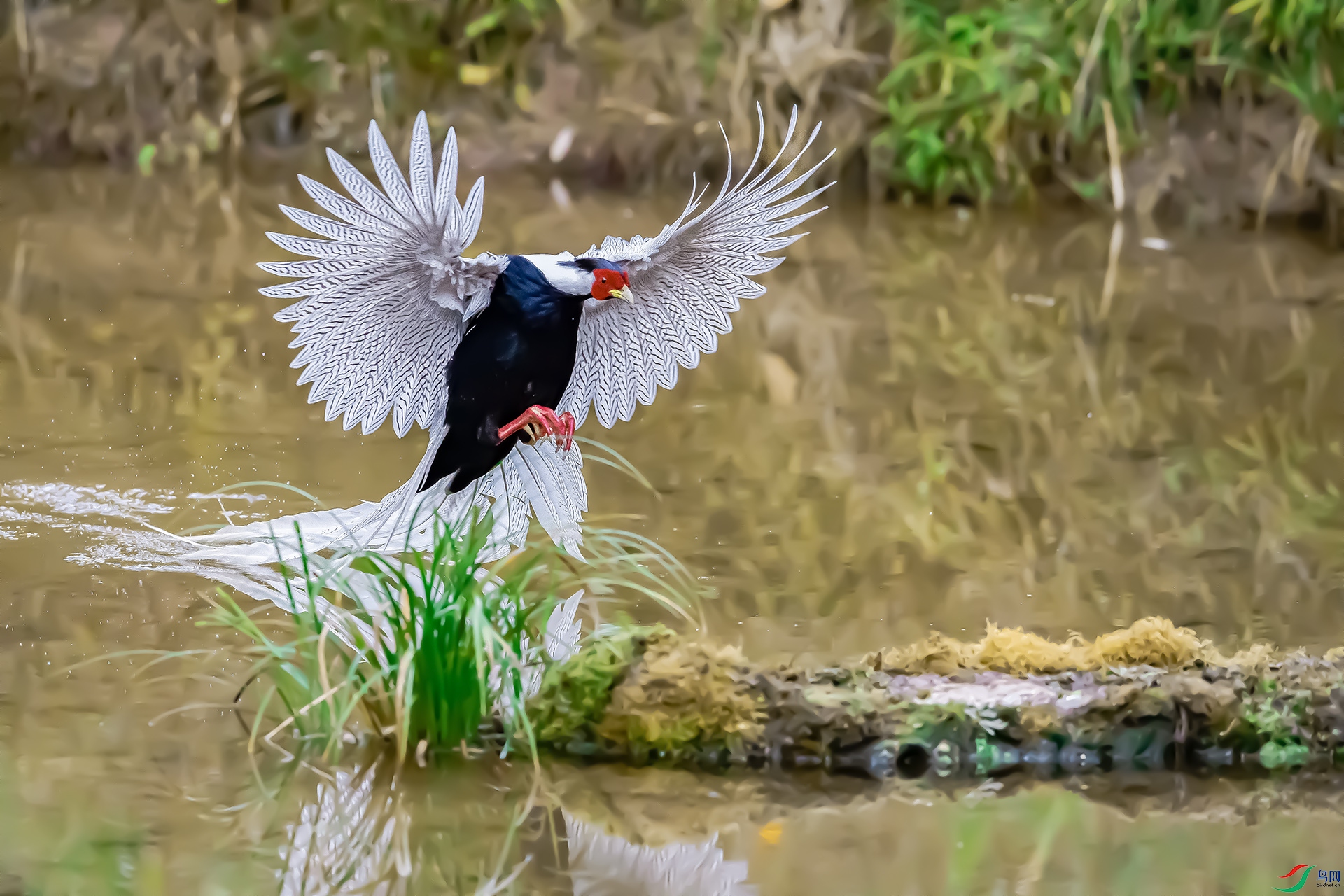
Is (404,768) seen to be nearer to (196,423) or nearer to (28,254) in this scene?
(196,423)

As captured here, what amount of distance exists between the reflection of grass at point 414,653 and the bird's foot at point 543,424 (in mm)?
165

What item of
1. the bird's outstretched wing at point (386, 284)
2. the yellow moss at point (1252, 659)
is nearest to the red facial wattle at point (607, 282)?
the bird's outstretched wing at point (386, 284)

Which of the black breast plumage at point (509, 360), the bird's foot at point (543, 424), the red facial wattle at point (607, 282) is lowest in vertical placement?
the bird's foot at point (543, 424)

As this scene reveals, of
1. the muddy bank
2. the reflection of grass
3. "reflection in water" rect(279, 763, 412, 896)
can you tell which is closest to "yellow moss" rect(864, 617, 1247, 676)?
the reflection of grass

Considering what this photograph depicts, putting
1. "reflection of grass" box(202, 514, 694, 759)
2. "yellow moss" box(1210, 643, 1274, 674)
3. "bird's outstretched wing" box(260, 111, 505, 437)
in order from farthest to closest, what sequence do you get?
"yellow moss" box(1210, 643, 1274, 674) → "reflection of grass" box(202, 514, 694, 759) → "bird's outstretched wing" box(260, 111, 505, 437)

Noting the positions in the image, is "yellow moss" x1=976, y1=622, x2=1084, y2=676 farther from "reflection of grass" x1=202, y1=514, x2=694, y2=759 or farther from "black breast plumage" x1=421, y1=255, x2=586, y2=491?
"black breast plumage" x1=421, y1=255, x2=586, y2=491

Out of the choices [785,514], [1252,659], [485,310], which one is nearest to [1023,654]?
[1252,659]

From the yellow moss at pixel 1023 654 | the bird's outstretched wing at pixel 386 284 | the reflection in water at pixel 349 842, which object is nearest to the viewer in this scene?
the reflection in water at pixel 349 842

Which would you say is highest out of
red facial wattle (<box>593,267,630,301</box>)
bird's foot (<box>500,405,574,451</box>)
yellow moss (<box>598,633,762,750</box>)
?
red facial wattle (<box>593,267,630,301</box>)

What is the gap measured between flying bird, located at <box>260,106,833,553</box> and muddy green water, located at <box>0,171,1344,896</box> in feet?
1.86

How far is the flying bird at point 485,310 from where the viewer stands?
2.61 meters

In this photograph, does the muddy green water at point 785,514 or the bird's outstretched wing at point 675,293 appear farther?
the bird's outstretched wing at point 675,293

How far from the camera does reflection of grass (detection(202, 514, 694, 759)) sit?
8.73 ft

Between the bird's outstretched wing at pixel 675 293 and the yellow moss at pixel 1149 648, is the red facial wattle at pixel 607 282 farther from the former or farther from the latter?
the yellow moss at pixel 1149 648
